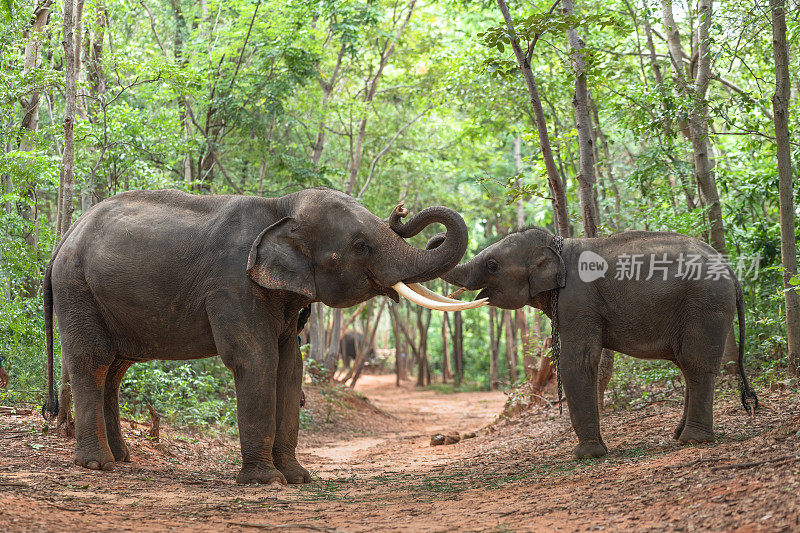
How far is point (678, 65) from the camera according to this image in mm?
12109

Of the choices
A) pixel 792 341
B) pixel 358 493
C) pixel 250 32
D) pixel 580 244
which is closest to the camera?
pixel 358 493

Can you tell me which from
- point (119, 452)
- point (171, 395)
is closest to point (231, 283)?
point (119, 452)

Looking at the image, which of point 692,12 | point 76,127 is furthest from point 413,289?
point 692,12

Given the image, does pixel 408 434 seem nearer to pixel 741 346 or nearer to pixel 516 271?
pixel 516 271

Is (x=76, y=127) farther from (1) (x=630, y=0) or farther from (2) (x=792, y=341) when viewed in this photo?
(1) (x=630, y=0)

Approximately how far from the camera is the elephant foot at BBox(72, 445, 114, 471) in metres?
7.47

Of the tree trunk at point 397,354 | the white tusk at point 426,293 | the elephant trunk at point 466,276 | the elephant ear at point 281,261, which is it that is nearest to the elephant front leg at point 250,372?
the elephant ear at point 281,261

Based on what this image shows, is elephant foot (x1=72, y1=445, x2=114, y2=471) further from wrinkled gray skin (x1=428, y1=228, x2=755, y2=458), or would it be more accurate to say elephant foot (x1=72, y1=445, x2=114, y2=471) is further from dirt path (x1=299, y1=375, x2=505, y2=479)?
wrinkled gray skin (x1=428, y1=228, x2=755, y2=458)

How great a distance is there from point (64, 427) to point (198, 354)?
2423 mm

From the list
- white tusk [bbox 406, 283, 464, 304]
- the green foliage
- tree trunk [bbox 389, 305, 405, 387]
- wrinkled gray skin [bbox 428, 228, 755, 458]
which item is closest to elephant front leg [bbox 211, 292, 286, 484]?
white tusk [bbox 406, 283, 464, 304]

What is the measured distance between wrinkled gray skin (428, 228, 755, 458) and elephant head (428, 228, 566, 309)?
1 cm

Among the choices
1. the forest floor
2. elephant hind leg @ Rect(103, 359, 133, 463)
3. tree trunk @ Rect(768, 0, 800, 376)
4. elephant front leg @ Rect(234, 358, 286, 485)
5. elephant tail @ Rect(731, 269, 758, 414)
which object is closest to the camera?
the forest floor

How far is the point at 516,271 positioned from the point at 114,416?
449 centimetres

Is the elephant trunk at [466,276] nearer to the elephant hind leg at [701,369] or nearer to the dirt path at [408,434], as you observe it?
the elephant hind leg at [701,369]
